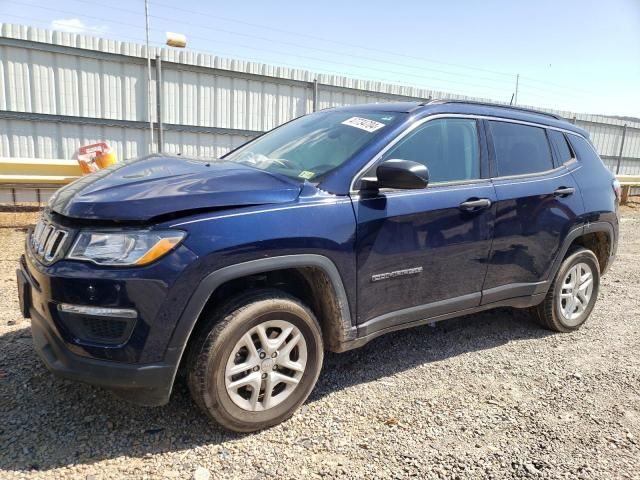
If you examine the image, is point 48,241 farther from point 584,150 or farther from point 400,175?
point 584,150

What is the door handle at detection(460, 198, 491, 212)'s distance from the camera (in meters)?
3.20

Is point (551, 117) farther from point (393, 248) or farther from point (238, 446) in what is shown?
point (238, 446)

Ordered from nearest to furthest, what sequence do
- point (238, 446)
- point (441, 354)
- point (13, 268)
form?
point (238, 446), point (441, 354), point (13, 268)

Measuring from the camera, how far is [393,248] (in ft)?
9.40

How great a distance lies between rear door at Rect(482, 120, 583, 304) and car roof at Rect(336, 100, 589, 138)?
8 centimetres

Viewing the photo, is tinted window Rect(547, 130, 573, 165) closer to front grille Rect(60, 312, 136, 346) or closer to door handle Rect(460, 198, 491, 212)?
door handle Rect(460, 198, 491, 212)

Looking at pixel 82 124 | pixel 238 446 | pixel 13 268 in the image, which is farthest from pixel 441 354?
pixel 82 124

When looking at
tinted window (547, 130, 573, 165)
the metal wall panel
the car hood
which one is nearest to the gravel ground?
the car hood

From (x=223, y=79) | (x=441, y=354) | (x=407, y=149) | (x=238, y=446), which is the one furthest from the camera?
(x=223, y=79)

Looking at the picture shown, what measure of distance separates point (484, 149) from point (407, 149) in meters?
0.74

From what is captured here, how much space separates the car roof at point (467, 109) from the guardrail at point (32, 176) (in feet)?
17.9

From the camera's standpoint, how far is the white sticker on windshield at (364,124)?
10.3ft

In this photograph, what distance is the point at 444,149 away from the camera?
3.32 m

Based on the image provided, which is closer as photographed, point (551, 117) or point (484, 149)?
point (484, 149)
